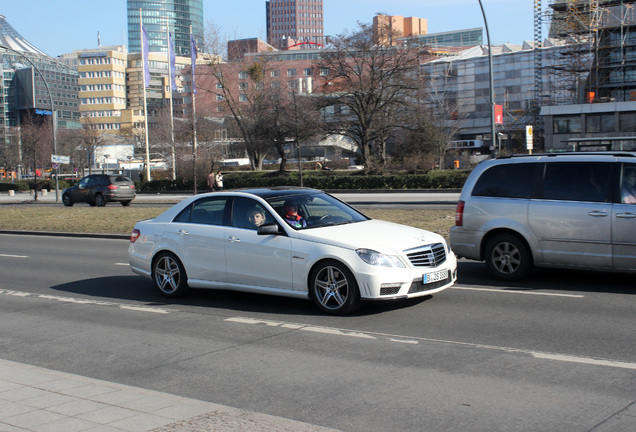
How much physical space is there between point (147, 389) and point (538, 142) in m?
72.1

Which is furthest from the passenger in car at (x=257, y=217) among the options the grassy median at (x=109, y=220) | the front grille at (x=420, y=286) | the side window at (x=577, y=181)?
the grassy median at (x=109, y=220)

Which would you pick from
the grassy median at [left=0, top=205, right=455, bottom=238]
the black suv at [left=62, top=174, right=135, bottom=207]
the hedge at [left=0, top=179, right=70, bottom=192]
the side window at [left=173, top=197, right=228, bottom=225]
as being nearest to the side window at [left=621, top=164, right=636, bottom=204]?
the side window at [left=173, top=197, right=228, bottom=225]

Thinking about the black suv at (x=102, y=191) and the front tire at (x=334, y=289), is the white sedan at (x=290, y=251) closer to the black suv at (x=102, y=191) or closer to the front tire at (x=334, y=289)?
the front tire at (x=334, y=289)

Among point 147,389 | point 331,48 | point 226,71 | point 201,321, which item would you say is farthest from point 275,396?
point 226,71

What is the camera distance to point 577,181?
9625 millimetres

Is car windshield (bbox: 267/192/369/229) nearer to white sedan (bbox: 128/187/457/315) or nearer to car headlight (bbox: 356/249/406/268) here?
white sedan (bbox: 128/187/457/315)

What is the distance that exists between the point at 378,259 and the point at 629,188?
4059mm

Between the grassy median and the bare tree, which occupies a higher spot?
the bare tree

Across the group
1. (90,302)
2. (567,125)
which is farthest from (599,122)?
(90,302)

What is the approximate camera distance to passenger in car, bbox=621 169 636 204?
9.17 meters

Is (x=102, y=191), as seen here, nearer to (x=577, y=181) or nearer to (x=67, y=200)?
(x=67, y=200)

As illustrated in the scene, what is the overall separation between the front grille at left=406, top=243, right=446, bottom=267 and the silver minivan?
2.25 metres

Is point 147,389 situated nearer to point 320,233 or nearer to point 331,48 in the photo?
point 320,233

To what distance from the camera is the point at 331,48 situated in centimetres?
5347
